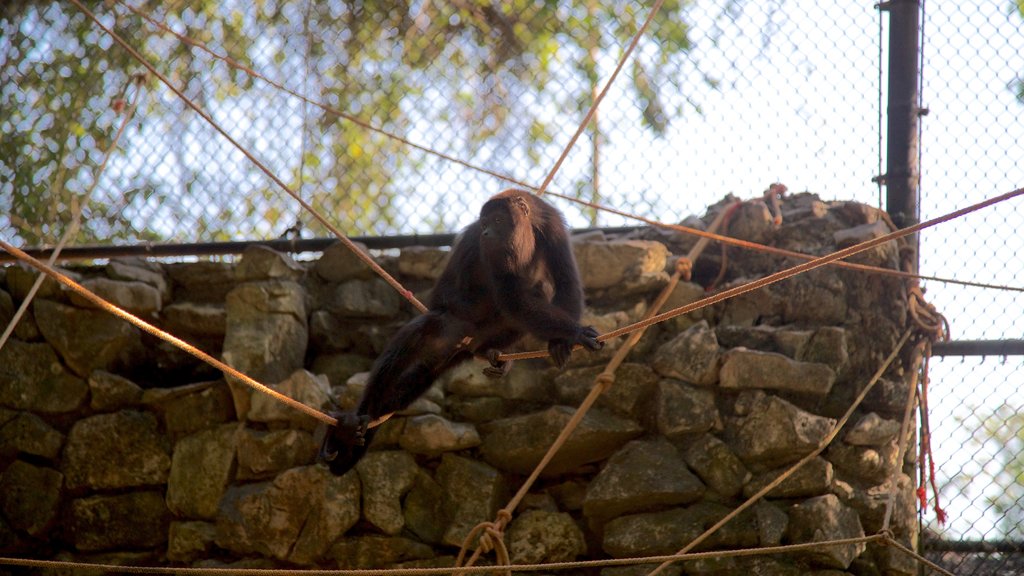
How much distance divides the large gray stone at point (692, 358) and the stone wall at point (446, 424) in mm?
11

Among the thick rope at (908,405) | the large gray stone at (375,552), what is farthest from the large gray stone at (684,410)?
the large gray stone at (375,552)

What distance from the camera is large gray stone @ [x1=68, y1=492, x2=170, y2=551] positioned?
4.98 meters

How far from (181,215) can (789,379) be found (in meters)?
3.60

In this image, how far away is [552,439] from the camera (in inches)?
185

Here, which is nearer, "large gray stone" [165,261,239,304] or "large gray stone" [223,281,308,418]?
"large gray stone" [223,281,308,418]

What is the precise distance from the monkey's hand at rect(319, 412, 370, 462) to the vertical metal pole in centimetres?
313

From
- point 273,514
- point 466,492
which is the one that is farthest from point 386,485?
point 273,514

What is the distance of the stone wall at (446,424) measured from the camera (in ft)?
14.8

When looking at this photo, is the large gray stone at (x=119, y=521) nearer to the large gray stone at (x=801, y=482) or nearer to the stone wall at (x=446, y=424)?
the stone wall at (x=446, y=424)

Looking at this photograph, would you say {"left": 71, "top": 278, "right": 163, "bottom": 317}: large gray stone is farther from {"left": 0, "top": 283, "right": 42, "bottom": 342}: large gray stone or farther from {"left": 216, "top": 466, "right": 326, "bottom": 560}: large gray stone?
{"left": 216, "top": 466, "right": 326, "bottom": 560}: large gray stone

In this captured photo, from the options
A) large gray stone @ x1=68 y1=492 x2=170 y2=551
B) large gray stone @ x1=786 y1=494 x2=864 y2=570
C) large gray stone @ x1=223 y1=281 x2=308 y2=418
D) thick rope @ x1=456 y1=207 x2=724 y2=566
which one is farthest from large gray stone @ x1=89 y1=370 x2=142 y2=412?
large gray stone @ x1=786 y1=494 x2=864 y2=570

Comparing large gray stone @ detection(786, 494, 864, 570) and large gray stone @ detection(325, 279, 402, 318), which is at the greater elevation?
large gray stone @ detection(325, 279, 402, 318)

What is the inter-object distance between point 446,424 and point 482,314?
2.98ft

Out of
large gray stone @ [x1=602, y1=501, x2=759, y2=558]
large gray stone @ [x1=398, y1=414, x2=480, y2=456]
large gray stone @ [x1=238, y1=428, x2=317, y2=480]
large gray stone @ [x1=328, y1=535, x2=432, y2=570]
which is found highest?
large gray stone @ [x1=238, y1=428, x2=317, y2=480]
